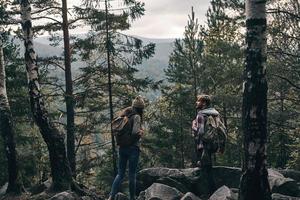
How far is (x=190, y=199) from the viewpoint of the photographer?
8.70 metres

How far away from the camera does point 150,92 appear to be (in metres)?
26.1

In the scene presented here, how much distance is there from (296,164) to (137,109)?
49.7ft

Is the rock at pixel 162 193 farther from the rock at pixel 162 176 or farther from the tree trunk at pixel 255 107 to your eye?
the tree trunk at pixel 255 107

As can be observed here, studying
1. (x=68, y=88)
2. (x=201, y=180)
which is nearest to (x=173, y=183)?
(x=201, y=180)

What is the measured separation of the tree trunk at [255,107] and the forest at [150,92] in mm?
16

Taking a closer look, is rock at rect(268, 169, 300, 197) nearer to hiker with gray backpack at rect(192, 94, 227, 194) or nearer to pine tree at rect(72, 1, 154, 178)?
hiker with gray backpack at rect(192, 94, 227, 194)

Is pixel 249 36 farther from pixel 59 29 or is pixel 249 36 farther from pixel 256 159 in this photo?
pixel 59 29

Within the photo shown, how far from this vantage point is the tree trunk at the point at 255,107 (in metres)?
6.67

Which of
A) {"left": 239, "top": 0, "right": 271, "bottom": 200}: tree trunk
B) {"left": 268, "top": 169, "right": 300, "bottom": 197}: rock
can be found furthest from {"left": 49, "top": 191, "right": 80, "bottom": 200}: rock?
{"left": 268, "top": 169, "right": 300, "bottom": 197}: rock

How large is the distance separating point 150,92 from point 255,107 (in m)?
19.5

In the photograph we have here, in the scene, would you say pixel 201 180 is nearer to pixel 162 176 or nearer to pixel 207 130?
pixel 162 176

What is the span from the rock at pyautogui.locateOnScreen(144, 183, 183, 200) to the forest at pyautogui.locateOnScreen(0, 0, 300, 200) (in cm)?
3

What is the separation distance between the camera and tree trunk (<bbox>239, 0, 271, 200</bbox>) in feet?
21.9

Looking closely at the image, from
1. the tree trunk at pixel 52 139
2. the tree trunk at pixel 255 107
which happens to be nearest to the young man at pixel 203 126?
the tree trunk at pixel 255 107
